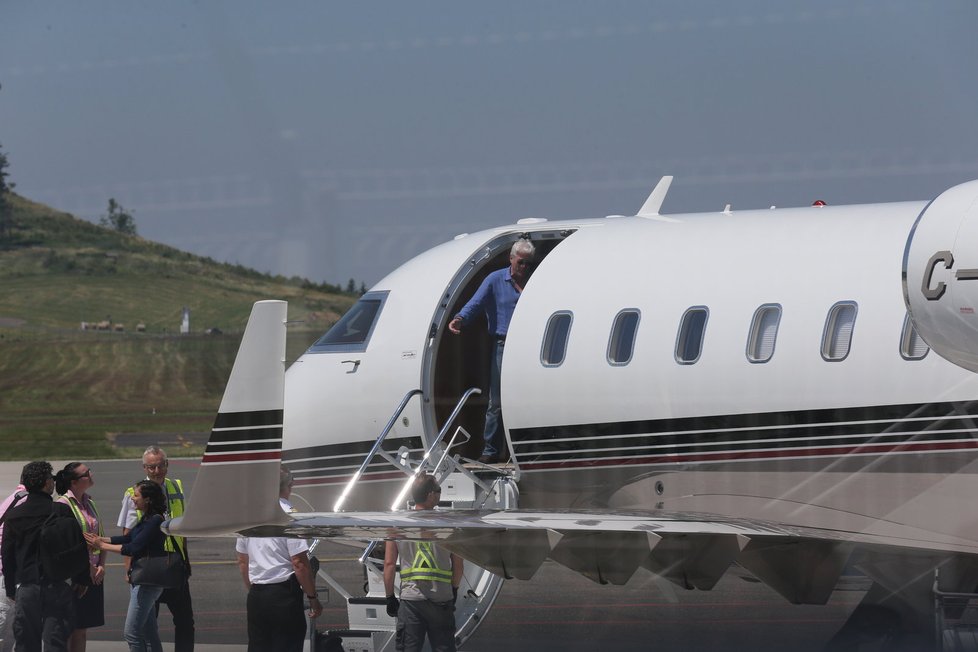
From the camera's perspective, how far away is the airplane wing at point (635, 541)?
8.38 m

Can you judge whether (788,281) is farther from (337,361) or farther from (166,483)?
(166,483)

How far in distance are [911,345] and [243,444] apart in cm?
461

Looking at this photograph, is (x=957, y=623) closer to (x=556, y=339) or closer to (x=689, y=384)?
(x=689, y=384)

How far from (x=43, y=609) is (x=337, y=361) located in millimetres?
3454

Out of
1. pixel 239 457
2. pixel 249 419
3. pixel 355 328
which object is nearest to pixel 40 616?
pixel 239 457

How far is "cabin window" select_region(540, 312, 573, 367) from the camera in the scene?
10.9 m

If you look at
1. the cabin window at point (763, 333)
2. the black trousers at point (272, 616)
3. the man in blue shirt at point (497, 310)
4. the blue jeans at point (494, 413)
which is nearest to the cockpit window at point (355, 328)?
the man in blue shirt at point (497, 310)

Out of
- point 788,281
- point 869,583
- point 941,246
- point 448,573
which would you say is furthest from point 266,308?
point 869,583

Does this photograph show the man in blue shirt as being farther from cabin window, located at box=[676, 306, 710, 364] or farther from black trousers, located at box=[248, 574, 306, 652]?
black trousers, located at box=[248, 574, 306, 652]

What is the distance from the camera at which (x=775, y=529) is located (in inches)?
359

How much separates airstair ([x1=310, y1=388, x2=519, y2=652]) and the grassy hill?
49.8 ft

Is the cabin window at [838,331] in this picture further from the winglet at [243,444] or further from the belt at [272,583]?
the belt at [272,583]

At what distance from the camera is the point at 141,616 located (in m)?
10.2

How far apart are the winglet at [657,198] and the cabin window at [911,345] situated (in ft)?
10.3
